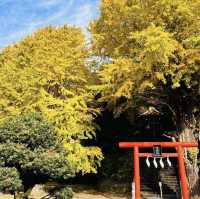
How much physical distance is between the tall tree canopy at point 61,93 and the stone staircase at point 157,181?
10.6 feet

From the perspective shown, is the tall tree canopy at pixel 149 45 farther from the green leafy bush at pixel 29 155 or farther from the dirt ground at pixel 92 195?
the dirt ground at pixel 92 195

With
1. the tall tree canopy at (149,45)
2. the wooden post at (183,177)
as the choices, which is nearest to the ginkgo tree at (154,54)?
the tall tree canopy at (149,45)

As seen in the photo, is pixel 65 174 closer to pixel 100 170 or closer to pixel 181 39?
pixel 181 39

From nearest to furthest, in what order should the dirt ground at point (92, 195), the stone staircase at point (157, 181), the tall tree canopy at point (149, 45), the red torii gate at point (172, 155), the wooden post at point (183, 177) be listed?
the wooden post at point (183, 177), the red torii gate at point (172, 155), the tall tree canopy at point (149, 45), the stone staircase at point (157, 181), the dirt ground at point (92, 195)

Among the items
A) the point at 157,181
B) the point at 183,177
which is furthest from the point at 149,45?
the point at 157,181

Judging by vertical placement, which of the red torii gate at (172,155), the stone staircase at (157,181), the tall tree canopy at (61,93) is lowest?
the stone staircase at (157,181)

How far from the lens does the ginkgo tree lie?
712 inches

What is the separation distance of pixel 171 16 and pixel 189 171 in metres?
7.82

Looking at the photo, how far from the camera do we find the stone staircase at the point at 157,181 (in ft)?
75.1

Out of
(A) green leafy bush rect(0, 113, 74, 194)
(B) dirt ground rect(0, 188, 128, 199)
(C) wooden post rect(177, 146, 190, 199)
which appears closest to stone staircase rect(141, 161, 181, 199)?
(B) dirt ground rect(0, 188, 128, 199)

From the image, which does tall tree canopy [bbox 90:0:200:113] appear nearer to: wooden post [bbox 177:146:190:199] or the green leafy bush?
wooden post [bbox 177:146:190:199]

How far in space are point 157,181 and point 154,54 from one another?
32.2 feet

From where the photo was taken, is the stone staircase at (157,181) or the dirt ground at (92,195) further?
the dirt ground at (92,195)

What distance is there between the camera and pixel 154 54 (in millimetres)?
17594
